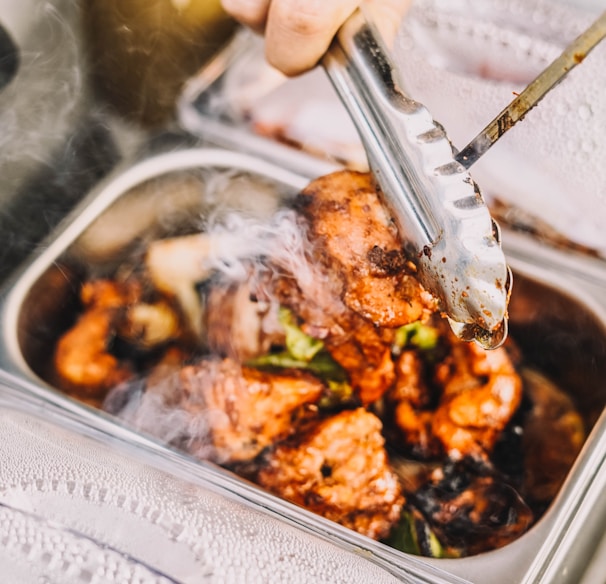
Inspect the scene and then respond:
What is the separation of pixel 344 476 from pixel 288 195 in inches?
30.1

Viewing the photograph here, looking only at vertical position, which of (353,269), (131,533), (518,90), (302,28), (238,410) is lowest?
(131,533)

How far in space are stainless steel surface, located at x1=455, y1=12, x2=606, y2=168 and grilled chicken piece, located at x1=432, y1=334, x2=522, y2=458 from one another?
23.2 inches

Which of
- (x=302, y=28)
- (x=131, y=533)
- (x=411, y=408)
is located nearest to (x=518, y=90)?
(x=302, y=28)

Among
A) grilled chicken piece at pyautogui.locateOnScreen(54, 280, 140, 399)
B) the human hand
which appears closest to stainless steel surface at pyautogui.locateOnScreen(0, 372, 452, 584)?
grilled chicken piece at pyautogui.locateOnScreen(54, 280, 140, 399)

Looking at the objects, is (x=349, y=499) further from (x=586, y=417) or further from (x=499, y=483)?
(x=586, y=417)

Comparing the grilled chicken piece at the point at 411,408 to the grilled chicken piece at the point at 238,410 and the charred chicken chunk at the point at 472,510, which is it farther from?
the grilled chicken piece at the point at 238,410

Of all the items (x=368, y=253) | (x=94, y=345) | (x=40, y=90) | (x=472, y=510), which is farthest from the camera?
(x=40, y=90)

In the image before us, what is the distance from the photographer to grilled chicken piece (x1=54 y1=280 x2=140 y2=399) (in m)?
1.57

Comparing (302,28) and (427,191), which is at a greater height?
(302,28)

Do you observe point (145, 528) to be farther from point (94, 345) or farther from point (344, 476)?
point (94, 345)

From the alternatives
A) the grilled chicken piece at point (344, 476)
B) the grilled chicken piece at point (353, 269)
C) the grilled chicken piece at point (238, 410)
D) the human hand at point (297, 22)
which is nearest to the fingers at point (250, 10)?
the human hand at point (297, 22)

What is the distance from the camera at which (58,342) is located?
1.62 meters

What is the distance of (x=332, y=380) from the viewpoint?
150cm

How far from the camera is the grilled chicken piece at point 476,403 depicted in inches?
54.8
